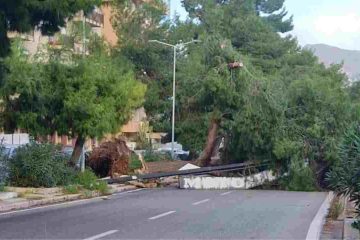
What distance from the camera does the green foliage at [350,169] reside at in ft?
43.1

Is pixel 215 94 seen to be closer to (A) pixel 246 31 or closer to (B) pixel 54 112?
(B) pixel 54 112

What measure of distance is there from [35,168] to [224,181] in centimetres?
1088

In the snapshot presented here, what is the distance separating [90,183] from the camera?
2762 cm

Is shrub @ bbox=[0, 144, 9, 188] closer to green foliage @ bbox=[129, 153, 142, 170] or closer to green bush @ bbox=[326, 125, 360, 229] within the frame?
green foliage @ bbox=[129, 153, 142, 170]

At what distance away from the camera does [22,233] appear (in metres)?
14.8

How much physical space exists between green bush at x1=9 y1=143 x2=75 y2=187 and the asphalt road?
2154mm

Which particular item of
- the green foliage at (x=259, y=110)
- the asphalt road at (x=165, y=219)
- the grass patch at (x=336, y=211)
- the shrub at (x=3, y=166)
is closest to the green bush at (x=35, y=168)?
the shrub at (x=3, y=166)

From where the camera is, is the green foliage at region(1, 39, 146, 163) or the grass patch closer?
the grass patch

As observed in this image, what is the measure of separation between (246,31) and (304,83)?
77.4 ft

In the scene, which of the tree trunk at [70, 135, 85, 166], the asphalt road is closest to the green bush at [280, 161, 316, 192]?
the asphalt road

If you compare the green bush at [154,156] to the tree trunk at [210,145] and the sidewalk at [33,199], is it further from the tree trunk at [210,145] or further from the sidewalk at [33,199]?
the sidewalk at [33,199]

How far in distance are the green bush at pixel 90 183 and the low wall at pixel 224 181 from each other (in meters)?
6.27

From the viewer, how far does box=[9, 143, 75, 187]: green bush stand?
2603cm

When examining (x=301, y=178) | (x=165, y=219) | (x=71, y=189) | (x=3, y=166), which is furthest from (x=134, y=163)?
(x=165, y=219)
